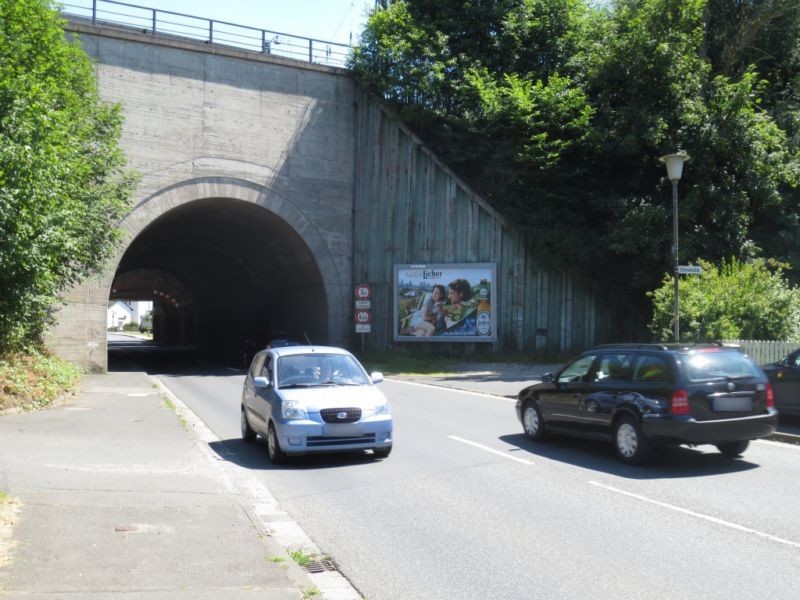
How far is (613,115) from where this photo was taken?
2953cm

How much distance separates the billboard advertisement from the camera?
31.2 m

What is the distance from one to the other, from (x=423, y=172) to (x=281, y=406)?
2314 centimetres

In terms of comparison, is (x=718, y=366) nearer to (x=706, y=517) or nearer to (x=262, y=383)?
(x=706, y=517)

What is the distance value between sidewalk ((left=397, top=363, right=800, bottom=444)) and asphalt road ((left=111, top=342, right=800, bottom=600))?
28.2 ft

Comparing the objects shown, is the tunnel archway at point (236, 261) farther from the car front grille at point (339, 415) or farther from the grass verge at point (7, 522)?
the grass verge at point (7, 522)

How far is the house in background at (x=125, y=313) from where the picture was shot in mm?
138012

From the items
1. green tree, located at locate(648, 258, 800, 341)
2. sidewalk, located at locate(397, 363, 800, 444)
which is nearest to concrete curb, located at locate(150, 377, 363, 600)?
sidewalk, located at locate(397, 363, 800, 444)

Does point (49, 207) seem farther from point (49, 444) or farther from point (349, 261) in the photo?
point (349, 261)

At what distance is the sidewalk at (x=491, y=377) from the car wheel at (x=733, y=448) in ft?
28.5

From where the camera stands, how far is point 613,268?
30688 mm

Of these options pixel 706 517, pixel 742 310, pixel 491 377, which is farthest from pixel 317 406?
pixel 491 377

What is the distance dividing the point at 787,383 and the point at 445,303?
19.0 meters

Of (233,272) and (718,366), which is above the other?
(233,272)

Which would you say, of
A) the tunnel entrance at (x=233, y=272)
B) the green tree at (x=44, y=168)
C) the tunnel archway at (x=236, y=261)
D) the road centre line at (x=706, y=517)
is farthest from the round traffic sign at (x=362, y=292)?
the road centre line at (x=706, y=517)
